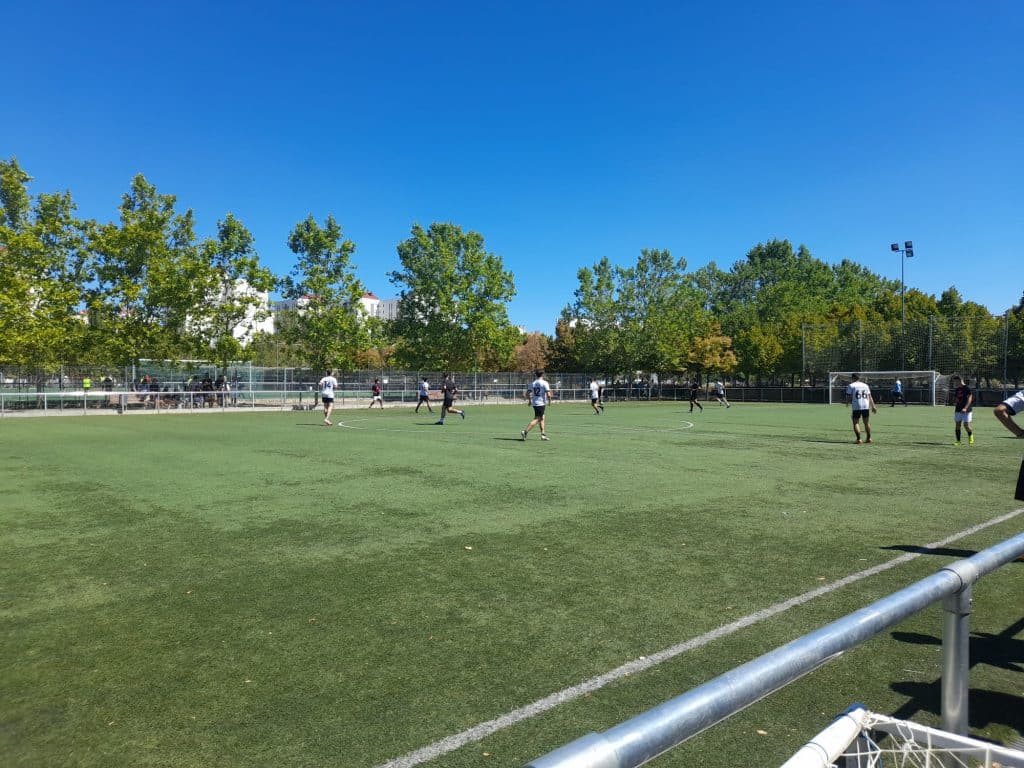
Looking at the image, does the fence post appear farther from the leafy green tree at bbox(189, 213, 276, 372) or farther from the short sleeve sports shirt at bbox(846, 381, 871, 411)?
the leafy green tree at bbox(189, 213, 276, 372)

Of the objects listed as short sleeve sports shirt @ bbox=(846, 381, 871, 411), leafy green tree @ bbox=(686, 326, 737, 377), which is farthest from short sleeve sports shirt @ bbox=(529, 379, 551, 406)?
leafy green tree @ bbox=(686, 326, 737, 377)

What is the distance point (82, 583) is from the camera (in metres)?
5.73

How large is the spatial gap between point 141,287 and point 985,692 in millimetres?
44416

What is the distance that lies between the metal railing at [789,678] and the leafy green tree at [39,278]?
126ft

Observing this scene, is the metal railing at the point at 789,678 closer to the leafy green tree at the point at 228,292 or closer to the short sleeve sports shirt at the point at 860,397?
the short sleeve sports shirt at the point at 860,397

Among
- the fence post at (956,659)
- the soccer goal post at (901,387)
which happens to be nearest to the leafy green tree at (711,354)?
the soccer goal post at (901,387)

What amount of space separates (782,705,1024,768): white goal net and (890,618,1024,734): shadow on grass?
668mm

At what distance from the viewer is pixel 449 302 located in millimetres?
53938

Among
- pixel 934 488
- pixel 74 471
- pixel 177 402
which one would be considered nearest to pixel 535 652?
Result: pixel 934 488

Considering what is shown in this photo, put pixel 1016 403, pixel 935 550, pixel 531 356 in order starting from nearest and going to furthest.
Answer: pixel 1016 403 < pixel 935 550 < pixel 531 356

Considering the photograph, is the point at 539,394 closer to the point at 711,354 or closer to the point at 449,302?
the point at 449,302

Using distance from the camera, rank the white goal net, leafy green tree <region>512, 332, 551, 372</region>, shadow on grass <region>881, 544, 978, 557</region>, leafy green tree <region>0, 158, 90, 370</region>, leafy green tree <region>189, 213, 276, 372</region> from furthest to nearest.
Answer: leafy green tree <region>512, 332, 551, 372</region> → leafy green tree <region>189, 213, 276, 372</region> → leafy green tree <region>0, 158, 90, 370</region> → shadow on grass <region>881, 544, 978, 557</region> → the white goal net

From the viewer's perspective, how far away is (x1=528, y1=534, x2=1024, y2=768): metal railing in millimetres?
1294

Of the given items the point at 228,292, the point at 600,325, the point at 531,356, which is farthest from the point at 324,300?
the point at 531,356
